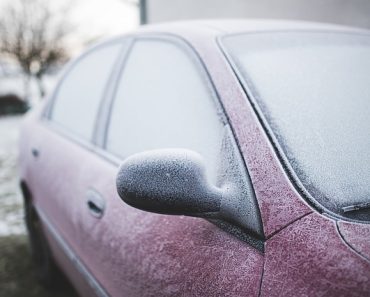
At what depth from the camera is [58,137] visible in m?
2.15

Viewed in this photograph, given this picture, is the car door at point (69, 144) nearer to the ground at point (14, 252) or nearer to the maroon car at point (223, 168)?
the maroon car at point (223, 168)

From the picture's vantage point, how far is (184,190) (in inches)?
36.3

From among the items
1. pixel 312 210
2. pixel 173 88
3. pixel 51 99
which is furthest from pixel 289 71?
pixel 51 99

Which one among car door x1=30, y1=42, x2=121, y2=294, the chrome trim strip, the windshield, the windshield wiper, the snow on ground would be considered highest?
the windshield

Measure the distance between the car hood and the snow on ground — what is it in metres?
3.30

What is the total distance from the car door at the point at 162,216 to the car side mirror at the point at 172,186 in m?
0.13

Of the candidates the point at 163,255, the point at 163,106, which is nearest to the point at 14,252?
the point at 163,106

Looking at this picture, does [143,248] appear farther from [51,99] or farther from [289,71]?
[51,99]

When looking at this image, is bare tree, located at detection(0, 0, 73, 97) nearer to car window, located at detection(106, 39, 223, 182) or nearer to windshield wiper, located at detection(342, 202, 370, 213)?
car window, located at detection(106, 39, 223, 182)

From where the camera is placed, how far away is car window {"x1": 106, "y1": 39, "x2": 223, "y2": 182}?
1.22 m

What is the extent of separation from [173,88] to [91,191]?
1.75ft

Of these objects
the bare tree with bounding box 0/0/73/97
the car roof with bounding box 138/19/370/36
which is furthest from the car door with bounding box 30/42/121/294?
the bare tree with bounding box 0/0/73/97

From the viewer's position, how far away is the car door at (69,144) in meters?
1.72

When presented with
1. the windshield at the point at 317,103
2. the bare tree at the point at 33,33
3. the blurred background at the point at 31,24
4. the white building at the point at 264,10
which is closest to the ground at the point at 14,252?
the blurred background at the point at 31,24
